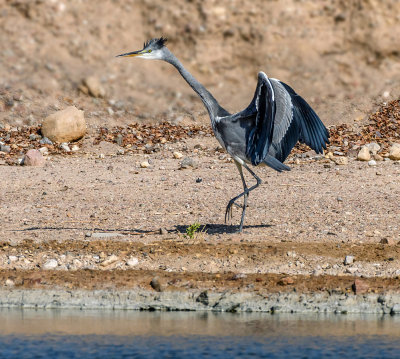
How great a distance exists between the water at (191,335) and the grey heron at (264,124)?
194cm

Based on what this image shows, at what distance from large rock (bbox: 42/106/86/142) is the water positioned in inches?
274

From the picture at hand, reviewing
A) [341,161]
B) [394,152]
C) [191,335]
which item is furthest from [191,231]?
[394,152]

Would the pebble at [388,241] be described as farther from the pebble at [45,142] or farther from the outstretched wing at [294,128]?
the pebble at [45,142]

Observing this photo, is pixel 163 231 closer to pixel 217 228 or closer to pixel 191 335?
pixel 217 228

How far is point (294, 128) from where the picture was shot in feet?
29.6

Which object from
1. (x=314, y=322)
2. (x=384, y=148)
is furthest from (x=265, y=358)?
(x=384, y=148)

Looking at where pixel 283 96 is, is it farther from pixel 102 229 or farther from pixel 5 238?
pixel 5 238

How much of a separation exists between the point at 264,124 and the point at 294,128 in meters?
0.82

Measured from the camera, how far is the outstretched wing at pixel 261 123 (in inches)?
316

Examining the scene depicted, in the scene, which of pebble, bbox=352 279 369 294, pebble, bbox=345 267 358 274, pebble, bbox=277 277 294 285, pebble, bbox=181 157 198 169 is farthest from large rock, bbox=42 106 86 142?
pebble, bbox=352 279 369 294

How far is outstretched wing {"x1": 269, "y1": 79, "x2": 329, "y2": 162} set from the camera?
8.67 metres

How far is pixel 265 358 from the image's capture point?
607 cm

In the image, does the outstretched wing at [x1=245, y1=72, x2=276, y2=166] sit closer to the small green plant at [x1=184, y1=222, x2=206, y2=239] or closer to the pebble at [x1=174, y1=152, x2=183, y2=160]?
the small green plant at [x1=184, y1=222, x2=206, y2=239]

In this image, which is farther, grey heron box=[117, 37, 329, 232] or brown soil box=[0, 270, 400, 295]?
grey heron box=[117, 37, 329, 232]
